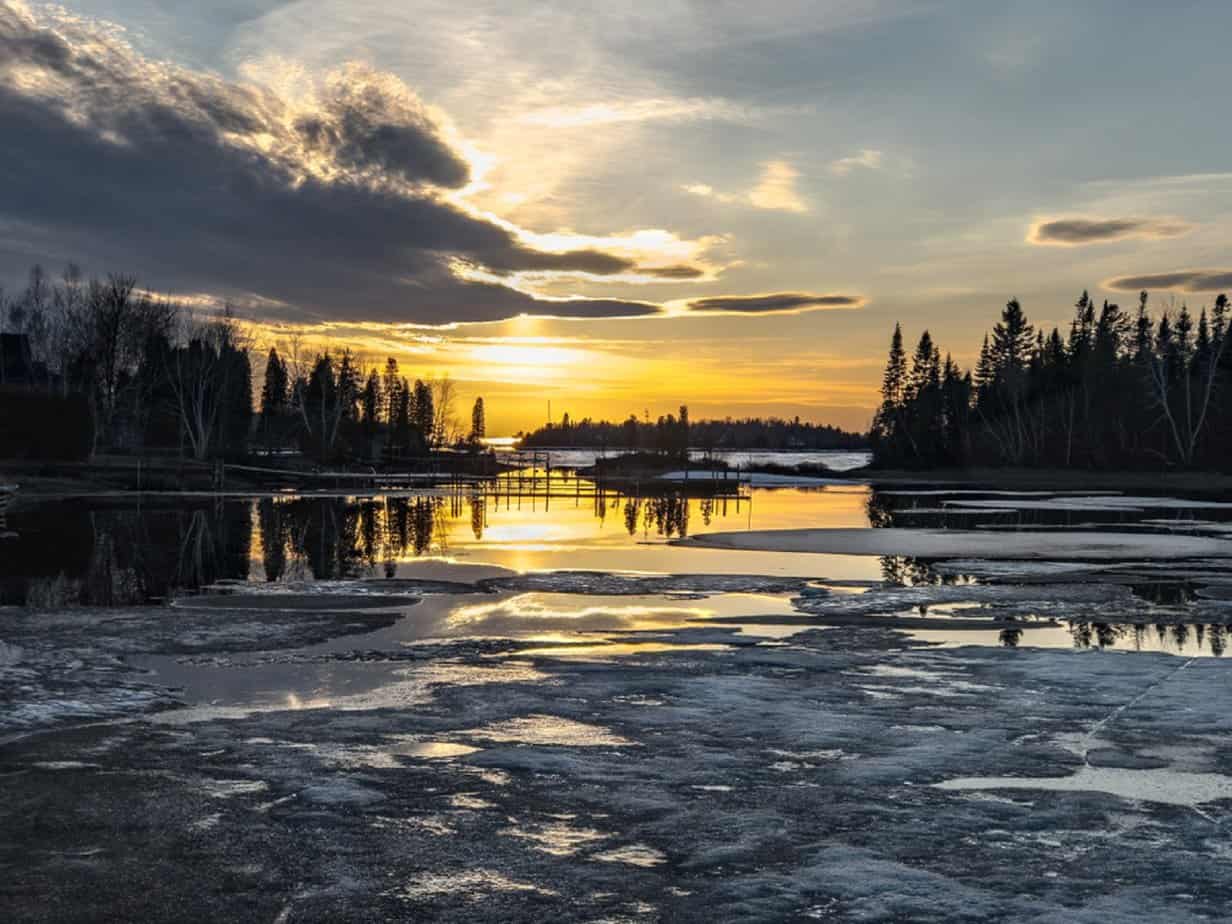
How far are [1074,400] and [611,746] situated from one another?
116956 millimetres

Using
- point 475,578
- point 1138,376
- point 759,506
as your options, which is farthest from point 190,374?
point 1138,376

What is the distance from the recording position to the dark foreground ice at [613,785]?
6.37m

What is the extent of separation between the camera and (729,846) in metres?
7.20

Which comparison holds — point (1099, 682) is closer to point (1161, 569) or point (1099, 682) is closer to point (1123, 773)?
point (1123, 773)

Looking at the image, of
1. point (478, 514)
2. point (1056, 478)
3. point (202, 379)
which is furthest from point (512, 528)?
point (1056, 478)

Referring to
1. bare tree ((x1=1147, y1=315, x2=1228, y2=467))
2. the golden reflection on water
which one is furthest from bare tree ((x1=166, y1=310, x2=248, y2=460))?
bare tree ((x1=1147, y1=315, x2=1228, y2=467))

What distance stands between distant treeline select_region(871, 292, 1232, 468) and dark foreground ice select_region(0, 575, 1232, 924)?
288ft

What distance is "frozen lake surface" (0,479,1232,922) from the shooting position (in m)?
6.51

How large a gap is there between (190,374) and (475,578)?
69.8m

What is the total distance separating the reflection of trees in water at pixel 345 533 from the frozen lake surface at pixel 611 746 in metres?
1.98

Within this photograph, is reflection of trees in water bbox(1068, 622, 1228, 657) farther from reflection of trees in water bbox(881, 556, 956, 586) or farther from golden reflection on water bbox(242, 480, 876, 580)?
golden reflection on water bbox(242, 480, 876, 580)

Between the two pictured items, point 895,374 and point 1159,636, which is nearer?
point 1159,636

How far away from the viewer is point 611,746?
383 inches

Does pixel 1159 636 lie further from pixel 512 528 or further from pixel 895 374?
pixel 895 374
